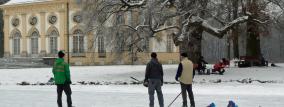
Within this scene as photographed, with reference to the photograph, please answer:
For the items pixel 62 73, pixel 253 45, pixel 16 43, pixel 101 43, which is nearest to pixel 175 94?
pixel 62 73

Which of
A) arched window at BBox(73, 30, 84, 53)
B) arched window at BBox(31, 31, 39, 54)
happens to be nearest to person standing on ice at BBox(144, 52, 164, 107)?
arched window at BBox(73, 30, 84, 53)

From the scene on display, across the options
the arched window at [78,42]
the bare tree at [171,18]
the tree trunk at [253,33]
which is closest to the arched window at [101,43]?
the bare tree at [171,18]

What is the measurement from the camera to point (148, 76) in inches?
648

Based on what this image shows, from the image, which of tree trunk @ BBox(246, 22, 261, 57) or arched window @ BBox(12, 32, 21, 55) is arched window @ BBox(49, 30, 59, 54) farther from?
tree trunk @ BBox(246, 22, 261, 57)

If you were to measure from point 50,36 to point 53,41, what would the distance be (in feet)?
2.41

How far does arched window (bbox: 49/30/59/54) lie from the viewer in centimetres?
6550

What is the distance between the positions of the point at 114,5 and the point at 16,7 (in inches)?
1429

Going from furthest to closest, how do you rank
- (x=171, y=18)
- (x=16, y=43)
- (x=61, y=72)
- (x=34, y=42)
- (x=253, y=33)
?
(x=16, y=43) → (x=34, y=42) → (x=253, y=33) → (x=171, y=18) → (x=61, y=72)

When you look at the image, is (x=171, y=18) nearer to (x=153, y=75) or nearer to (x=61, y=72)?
(x=153, y=75)

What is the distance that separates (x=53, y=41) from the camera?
65.8m

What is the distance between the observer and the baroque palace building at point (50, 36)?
6317 cm

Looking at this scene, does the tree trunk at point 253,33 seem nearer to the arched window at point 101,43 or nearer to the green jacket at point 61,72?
the arched window at point 101,43

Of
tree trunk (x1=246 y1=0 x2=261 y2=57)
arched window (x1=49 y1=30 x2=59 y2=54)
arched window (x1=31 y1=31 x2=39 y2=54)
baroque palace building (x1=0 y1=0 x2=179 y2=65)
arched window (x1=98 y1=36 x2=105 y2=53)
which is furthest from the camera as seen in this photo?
arched window (x1=31 y1=31 x2=39 y2=54)

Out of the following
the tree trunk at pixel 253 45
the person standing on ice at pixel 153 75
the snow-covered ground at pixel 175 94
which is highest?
the tree trunk at pixel 253 45
